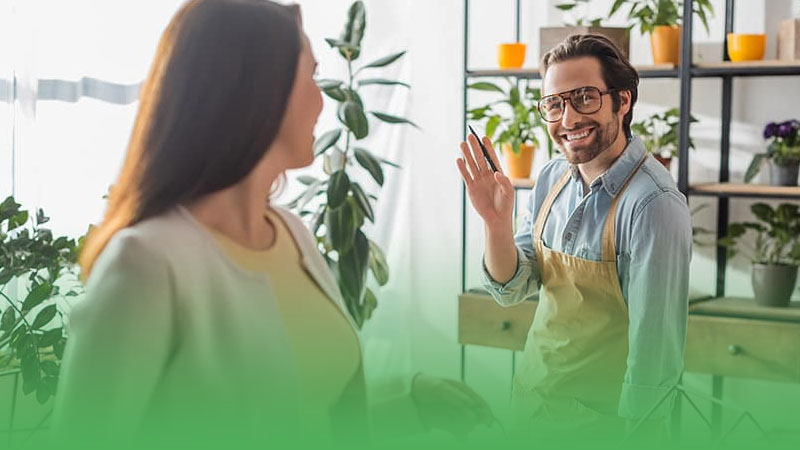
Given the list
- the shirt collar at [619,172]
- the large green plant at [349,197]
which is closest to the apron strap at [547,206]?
the shirt collar at [619,172]

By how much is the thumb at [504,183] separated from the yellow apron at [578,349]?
0.23 meters

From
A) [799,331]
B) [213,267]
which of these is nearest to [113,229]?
[213,267]

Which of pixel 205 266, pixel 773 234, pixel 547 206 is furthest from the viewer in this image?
pixel 773 234

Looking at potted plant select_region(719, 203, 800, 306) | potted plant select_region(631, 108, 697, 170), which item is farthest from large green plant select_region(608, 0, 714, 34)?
potted plant select_region(719, 203, 800, 306)

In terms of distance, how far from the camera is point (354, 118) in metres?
2.59

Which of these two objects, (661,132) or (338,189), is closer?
(338,189)

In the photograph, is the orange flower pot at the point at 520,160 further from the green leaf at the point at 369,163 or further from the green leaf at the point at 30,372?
the green leaf at the point at 30,372

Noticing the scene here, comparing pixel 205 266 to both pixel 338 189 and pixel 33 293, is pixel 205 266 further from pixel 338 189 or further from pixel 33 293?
pixel 338 189

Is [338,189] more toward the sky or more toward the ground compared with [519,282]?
more toward the sky

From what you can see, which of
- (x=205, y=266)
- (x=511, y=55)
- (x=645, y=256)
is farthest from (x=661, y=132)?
(x=205, y=266)

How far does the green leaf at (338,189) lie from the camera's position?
2.57 metres

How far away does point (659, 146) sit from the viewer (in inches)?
117

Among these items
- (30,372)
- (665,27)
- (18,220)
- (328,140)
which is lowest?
(30,372)

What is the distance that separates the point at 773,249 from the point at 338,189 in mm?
1399
